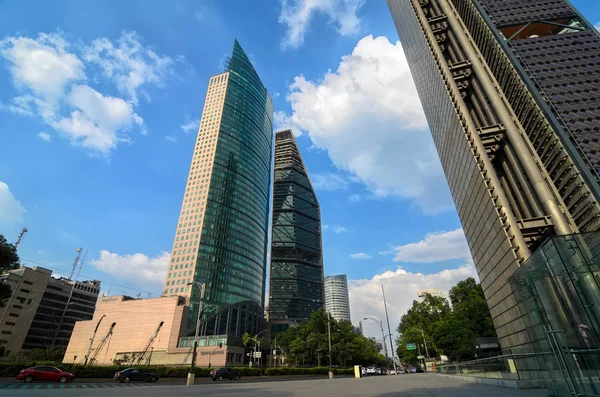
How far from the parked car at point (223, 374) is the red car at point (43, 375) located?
1446 centimetres

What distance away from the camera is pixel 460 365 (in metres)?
29.2

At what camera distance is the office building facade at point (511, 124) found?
3728 cm

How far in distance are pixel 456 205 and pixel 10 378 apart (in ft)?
222

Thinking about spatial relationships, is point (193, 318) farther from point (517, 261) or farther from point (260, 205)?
point (517, 261)

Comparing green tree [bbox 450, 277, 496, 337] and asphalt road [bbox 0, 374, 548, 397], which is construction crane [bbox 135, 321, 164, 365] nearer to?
asphalt road [bbox 0, 374, 548, 397]

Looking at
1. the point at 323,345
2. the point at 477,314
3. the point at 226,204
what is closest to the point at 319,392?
the point at 323,345

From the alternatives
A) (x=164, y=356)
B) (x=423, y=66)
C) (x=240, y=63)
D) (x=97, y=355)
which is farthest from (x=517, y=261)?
(x=240, y=63)

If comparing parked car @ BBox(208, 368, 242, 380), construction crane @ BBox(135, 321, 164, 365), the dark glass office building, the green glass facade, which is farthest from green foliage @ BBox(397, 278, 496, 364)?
the dark glass office building

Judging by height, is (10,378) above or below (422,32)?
below

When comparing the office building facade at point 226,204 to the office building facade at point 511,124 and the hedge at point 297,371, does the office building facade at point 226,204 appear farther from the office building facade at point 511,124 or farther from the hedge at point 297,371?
the office building facade at point 511,124

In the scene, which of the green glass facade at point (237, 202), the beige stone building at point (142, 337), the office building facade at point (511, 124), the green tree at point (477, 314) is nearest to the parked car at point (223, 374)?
the office building facade at point (511, 124)

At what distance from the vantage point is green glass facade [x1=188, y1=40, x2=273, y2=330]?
112188 mm

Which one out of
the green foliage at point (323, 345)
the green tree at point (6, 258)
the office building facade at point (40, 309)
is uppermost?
the office building facade at point (40, 309)

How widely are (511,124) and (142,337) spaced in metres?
99.7
